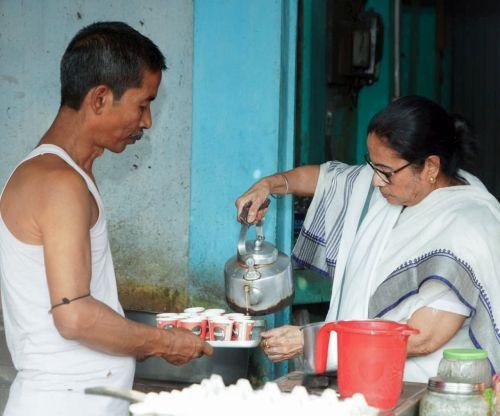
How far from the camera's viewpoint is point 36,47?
3928mm

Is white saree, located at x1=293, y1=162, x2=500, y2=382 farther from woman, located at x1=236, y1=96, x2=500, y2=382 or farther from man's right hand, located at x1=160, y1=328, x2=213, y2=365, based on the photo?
man's right hand, located at x1=160, y1=328, x2=213, y2=365

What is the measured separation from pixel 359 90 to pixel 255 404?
3.59m

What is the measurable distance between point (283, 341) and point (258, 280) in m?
0.25

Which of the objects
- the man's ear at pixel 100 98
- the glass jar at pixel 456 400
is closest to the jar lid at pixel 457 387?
the glass jar at pixel 456 400

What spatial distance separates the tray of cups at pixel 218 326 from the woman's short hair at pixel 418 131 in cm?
73

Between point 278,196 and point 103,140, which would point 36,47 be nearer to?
point 278,196

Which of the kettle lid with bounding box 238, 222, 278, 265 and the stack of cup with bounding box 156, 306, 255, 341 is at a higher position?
the kettle lid with bounding box 238, 222, 278, 265

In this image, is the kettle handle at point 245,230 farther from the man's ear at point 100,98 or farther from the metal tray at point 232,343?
the man's ear at point 100,98

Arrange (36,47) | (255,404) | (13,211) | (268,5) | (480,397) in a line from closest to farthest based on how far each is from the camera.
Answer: (255,404), (480,397), (13,211), (268,5), (36,47)

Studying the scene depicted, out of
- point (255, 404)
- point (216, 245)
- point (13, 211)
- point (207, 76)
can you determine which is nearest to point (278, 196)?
point (216, 245)

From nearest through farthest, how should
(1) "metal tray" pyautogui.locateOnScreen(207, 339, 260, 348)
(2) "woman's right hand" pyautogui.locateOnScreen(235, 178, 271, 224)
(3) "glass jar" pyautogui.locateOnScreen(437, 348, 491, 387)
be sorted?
(3) "glass jar" pyautogui.locateOnScreen(437, 348, 491, 387) → (1) "metal tray" pyautogui.locateOnScreen(207, 339, 260, 348) → (2) "woman's right hand" pyautogui.locateOnScreen(235, 178, 271, 224)

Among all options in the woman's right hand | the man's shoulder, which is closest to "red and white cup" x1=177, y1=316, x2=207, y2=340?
the woman's right hand

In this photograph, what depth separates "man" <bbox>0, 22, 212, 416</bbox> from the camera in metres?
1.96

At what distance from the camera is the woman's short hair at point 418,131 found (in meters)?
2.68
